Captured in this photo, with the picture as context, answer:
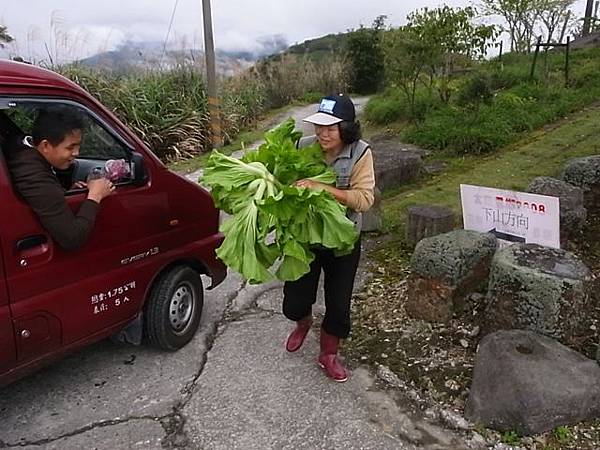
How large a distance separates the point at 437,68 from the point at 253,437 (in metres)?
8.85

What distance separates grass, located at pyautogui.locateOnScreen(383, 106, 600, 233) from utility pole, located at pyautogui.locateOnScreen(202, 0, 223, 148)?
429 centimetres

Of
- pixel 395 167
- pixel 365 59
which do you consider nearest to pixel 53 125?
pixel 395 167

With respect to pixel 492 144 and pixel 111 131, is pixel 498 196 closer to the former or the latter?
pixel 111 131

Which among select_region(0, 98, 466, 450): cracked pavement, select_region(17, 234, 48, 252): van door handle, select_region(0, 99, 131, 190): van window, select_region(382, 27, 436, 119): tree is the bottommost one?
select_region(0, 98, 466, 450): cracked pavement

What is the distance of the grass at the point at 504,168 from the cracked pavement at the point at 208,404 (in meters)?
2.52

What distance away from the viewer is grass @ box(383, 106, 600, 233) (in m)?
6.26

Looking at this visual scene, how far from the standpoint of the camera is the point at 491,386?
9.01ft

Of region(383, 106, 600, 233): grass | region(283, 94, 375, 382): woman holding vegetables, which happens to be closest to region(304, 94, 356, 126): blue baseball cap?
region(283, 94, 375, 382): woman holding vegetables

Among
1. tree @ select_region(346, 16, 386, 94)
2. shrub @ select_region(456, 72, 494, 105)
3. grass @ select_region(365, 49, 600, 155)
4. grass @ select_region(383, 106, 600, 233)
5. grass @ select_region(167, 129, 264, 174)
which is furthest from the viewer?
tree @ select_region(346, 16, 386, 94)

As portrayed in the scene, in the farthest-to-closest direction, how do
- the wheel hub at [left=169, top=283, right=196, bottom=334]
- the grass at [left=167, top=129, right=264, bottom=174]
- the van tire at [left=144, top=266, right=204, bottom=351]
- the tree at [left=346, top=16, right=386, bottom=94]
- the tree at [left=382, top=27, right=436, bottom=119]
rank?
the tree at [left=346, top=16, right=386, bottom=94]
the tree at [left=382, top=27, right=436, bottom=119]
the grass at [left=167, top=129, right=264, bottom=174]
the wheel hub at [left=169, top=283, right=196, bottom=334]
the van tire at [left=144, top=266, right=204, bottom=351]

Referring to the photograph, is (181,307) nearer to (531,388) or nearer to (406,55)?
(531,388)

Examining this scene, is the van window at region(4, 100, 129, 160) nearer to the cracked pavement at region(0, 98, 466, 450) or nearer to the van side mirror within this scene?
the van side mirror

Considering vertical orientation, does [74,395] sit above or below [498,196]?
below

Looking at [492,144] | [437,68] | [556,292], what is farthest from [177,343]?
[437,68]
